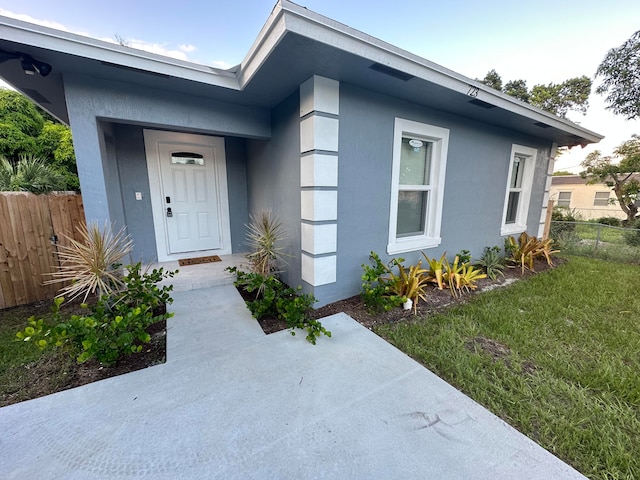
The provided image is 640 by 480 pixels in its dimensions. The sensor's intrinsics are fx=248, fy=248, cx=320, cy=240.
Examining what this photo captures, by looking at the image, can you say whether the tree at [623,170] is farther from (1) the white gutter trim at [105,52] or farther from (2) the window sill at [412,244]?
(1) the white gutter trim at [105,52]

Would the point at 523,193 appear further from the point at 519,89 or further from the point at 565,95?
the point at 519,89

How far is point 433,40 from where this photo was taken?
5191 mm

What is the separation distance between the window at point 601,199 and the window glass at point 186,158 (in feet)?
79.6

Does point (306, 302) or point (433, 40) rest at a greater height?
point (433, 40)

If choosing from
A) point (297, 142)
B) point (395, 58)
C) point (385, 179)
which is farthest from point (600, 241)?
point (297, 142)

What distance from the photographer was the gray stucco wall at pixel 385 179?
9.68 ft

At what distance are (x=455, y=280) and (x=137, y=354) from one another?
3.94 metres

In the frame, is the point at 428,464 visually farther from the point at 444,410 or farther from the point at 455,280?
the point at 455,280

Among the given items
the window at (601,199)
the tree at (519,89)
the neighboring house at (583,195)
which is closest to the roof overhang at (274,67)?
the tree at (519,89)

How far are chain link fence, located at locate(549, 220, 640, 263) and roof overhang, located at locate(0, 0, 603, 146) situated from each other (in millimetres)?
5211

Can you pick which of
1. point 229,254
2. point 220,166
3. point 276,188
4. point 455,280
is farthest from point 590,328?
point 220,166

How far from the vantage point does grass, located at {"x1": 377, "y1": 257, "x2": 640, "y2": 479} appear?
4.74 ft

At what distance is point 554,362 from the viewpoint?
83.7 inches

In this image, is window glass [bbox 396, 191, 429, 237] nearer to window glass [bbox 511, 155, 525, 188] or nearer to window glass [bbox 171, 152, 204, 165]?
window glass [bbox 511, 155, 525, 188]
